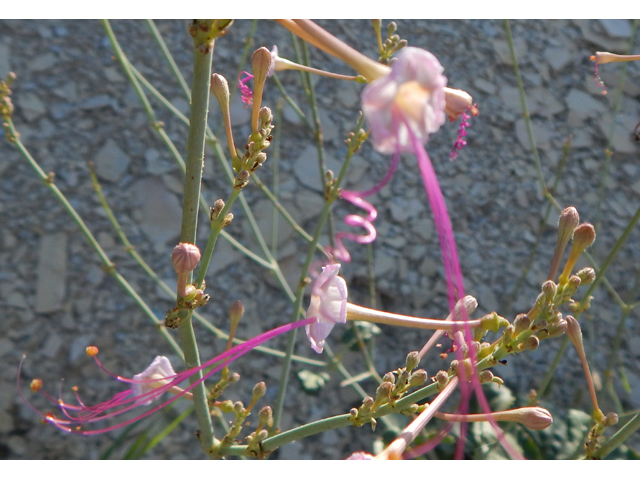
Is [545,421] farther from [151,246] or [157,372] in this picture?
[151,246]

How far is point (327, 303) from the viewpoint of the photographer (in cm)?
76

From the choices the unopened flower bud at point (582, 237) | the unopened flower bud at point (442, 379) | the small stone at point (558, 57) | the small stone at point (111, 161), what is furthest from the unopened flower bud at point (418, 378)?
the small stone at point (558, 57)

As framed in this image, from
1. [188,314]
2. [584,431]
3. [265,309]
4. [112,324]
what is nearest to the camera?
[188,314]

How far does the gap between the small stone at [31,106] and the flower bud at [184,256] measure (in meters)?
3.01

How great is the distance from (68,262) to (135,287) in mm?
387

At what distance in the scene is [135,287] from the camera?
3035 millimetres

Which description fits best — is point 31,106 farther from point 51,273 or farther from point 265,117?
point 265,117

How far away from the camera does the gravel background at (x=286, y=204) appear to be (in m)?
2.90

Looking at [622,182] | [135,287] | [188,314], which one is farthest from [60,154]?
[622,182]

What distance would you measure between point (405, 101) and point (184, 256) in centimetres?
36

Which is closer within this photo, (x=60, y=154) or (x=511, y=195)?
(x=60, y=154)

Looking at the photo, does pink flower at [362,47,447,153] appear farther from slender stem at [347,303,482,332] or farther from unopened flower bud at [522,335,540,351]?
unopened flower bud at [522,335,540,351]

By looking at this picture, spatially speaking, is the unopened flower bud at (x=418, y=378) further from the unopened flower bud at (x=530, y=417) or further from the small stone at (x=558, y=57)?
the small stone at (x=558, y=57)

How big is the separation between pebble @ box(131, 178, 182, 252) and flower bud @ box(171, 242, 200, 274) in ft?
8.31
